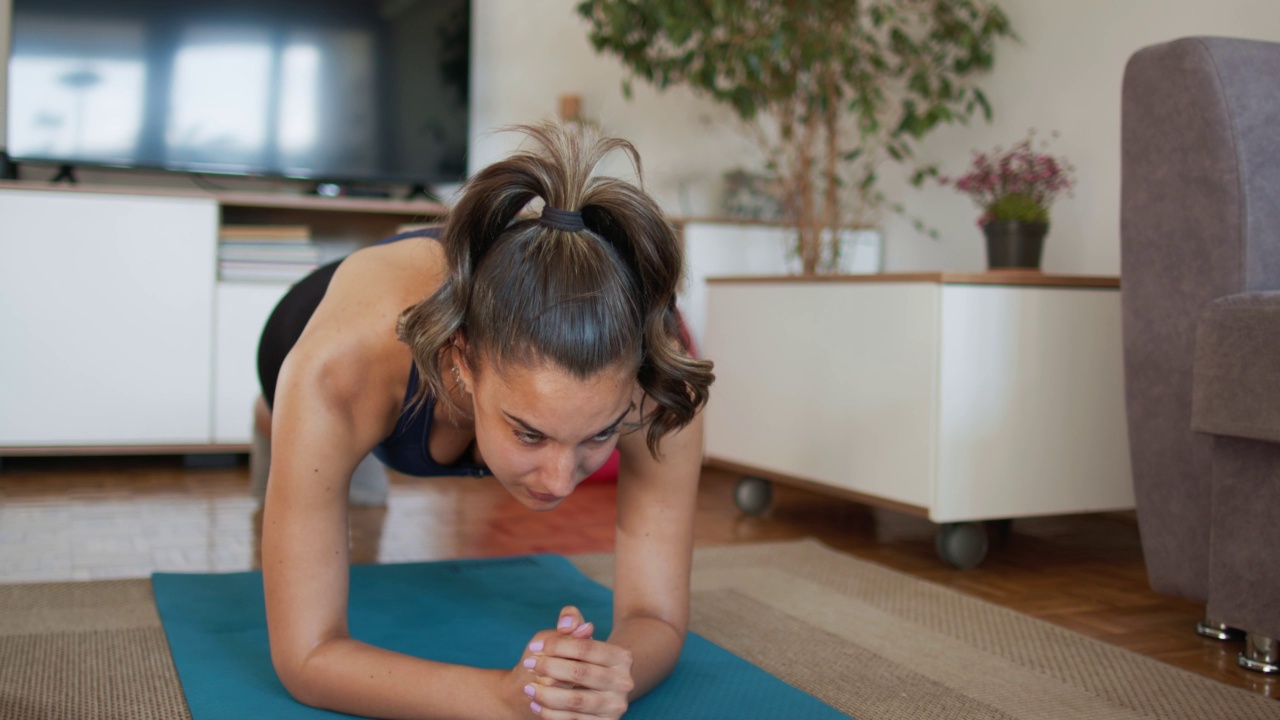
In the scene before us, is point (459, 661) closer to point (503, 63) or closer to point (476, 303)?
point (476, 303)

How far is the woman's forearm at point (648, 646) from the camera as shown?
4.11ft

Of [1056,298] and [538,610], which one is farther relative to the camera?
[1056,298]

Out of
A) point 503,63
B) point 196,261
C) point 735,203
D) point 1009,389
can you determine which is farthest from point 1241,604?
point 503,63

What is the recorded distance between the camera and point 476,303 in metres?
1.07

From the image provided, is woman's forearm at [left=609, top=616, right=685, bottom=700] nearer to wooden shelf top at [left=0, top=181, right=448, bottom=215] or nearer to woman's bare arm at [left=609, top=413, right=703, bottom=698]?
woman's bare arm at [left=609, top=413, right=703, bottom=698]

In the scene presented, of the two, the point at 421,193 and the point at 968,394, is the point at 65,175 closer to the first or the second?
the point at 421,193

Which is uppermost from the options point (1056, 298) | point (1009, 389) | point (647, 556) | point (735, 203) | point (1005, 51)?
point (1005, 51)

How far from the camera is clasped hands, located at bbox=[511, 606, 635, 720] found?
3.37 feet

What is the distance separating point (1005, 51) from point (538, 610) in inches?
86.0

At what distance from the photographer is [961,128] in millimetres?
3299

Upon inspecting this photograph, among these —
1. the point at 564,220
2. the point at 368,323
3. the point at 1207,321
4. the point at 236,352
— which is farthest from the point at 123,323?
the point at 1207,321

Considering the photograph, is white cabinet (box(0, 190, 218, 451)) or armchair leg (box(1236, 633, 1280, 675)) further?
white cabinet (box(0, 190, 218, 451))

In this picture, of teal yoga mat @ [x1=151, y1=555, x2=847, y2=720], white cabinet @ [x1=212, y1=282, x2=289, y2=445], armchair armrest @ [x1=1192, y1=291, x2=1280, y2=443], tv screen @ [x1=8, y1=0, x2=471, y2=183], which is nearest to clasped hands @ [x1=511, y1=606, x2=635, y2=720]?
teal yoga mat @ [x1=151, y1=555, x2=847, y2=720]

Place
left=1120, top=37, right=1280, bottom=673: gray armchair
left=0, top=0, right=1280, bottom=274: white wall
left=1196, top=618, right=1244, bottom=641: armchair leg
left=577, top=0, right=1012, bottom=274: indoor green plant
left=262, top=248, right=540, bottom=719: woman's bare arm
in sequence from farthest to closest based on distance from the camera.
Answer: left=577, top=0, right=1012, bottom=274: indoor green plant
left=0, top=0, right=1280, bottom=274: white wall
left=1196, top=618, right=1244, bottom=641: armchair leg
left=1120, top=37, right=1280, bottom=673: gray armchair
left=262, top=248, right=540, bottom=719: woman's bare arm
